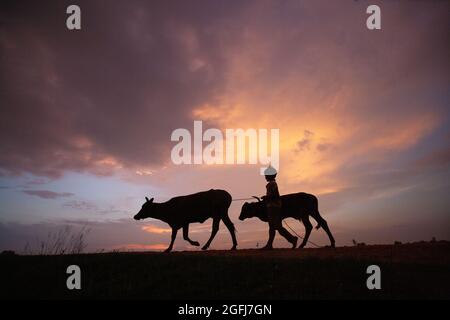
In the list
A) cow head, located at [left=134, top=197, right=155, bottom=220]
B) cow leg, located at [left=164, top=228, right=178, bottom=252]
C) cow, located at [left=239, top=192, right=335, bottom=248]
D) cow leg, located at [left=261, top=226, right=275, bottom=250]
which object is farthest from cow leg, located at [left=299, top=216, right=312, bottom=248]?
cow head, located at [left=134, top=197, right=155, bottom=220]

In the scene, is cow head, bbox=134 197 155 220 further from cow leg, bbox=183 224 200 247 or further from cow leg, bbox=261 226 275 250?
cow leg, bbox=261 226 275 250

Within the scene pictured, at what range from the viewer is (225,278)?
33.7 feet

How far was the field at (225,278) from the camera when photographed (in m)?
9.55

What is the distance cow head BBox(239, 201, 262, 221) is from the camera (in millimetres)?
19469

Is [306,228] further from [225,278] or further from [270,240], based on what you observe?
[225,278]

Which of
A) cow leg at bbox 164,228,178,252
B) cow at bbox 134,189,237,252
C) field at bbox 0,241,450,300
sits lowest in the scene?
field at bbox 0,241,450,300

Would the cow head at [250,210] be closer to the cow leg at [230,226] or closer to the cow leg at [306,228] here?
the cow leg at [230,226]

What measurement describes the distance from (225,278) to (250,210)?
929cm

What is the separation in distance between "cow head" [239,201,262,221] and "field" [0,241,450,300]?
7093mm

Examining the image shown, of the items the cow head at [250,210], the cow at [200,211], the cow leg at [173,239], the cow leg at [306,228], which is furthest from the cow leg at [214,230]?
the cow leg at [306,228]
